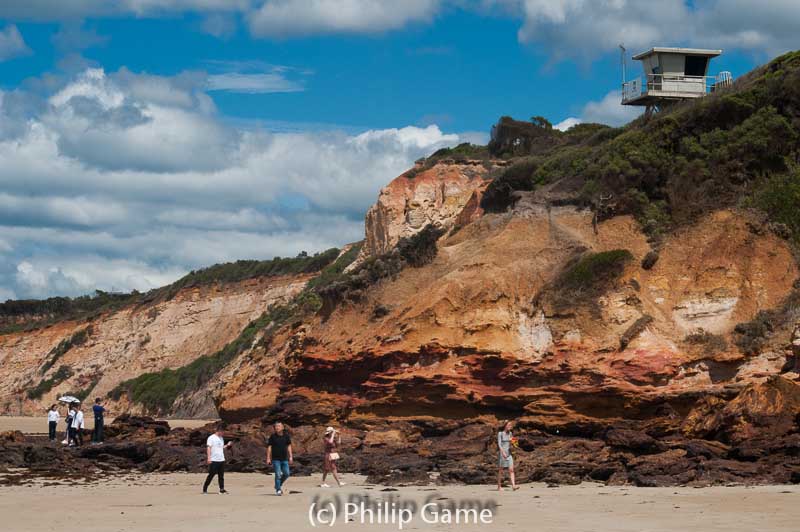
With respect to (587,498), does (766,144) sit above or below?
above

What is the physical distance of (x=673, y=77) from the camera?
39.5m

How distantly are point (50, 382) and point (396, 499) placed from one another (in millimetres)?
49844

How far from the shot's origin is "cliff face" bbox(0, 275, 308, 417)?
2357 inches

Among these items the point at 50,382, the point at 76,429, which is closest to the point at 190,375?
the point at 50,382

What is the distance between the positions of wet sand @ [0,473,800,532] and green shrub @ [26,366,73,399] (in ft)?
146

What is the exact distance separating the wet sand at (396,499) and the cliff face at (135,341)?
42.1 meters

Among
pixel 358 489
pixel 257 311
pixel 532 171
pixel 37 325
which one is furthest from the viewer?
pixel 37 325

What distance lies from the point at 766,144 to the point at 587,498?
1542cm

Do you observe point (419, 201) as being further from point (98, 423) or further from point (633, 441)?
point (633, 441)

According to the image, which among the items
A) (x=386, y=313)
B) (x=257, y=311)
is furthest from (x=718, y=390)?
(x=257, y=311)

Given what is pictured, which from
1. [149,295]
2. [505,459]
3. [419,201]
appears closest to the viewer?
[505,459]

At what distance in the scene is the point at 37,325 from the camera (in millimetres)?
68562

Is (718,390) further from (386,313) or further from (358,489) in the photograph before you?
(386,313)

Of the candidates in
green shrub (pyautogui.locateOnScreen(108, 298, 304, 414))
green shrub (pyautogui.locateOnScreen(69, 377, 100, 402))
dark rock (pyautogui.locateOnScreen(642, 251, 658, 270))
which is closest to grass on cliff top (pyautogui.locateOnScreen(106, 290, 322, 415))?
green shrub (pyautogui.locateOnScreen(108, 298, 304, 414))
